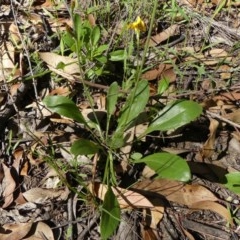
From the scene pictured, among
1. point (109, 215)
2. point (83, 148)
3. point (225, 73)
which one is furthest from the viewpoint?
point (225, 73)

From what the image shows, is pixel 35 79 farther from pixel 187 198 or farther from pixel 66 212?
pixel 187 198

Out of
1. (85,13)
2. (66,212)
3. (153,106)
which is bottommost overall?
(66,212)

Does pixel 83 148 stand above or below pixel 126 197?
above

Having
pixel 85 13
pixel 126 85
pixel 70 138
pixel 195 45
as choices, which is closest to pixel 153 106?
pixel 126 85

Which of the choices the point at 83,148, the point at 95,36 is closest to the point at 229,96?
the point at 95,36

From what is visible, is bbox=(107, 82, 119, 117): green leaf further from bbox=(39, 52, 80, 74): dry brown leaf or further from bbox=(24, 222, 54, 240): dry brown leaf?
bbox=(24, 222, 54, 240): dry brown leaf

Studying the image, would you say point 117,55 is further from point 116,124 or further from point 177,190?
point 177,190

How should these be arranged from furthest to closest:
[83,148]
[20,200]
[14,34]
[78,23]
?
[14,34] → [78,23] → [20,200] → [83,148]
